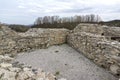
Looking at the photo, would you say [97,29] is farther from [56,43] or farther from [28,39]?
[28,39]

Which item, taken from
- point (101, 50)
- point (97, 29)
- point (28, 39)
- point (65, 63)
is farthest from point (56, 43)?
point (101, 50)

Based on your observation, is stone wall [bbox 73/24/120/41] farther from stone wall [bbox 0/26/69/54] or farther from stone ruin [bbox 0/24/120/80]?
stone wall [bbox 0/26/69/54]

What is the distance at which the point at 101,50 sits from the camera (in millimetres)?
9094

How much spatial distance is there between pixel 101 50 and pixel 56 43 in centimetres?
520

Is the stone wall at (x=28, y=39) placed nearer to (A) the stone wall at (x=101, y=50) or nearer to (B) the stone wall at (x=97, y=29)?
(B) the stone wall at (x=97, y=29)

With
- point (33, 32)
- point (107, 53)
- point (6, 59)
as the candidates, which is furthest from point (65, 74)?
point (33, 32)

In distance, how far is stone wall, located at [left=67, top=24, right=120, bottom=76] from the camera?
7977 mm

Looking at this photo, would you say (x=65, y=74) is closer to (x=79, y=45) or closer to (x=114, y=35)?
(x=79, y=45)

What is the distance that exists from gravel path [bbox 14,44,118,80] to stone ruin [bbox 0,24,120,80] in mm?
387

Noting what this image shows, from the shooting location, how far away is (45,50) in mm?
12578

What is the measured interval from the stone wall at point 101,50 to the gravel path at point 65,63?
266 millimetres

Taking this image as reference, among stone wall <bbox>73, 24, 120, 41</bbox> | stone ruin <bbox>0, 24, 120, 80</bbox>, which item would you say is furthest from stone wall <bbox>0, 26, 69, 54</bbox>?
stone wall <bbox>73, 24, 120, 41</bbox>

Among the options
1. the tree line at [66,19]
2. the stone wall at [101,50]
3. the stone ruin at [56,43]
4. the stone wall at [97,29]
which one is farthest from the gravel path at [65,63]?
the tree line at [66,19]

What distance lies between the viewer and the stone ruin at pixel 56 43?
534 centimetres
